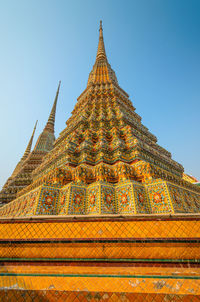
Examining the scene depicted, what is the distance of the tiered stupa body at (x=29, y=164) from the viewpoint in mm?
9867

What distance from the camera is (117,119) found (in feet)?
19.8

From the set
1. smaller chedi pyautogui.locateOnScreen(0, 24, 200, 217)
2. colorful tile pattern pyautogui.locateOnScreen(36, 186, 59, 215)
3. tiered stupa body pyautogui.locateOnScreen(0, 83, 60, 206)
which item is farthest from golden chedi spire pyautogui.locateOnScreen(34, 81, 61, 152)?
colorful tile pattern pyautogui.locateOnScreen(36, 186, 59, 215)

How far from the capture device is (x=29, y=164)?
13008 millimetres

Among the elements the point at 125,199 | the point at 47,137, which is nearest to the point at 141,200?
the point at 125,199

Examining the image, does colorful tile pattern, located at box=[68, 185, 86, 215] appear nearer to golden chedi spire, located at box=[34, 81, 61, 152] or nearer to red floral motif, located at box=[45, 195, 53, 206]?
red floral motif, located at box=[45, 195, 53, 206]

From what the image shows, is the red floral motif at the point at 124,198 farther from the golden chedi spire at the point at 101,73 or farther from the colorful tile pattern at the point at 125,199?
the golden chedi spire at the point at 101,73

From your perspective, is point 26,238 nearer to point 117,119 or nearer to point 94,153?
point 94,153

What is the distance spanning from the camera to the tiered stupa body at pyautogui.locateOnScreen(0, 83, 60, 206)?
9867mm

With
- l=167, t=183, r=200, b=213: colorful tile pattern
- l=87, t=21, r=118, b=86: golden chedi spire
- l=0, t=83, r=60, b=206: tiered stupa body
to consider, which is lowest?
l=167, t=183, r=200, b=213: colorful tile pattern

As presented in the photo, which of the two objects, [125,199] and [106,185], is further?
[106,185]

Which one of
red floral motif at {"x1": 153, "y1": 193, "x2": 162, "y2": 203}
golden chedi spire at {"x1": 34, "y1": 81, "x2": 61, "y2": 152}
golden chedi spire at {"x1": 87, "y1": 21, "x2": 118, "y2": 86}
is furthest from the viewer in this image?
golden chedi spire at {"x1": 34, "y1": 81, "x2": 61, "y2": 152}

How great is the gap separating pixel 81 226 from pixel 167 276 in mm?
1006

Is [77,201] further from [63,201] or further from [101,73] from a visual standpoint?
[101,73]

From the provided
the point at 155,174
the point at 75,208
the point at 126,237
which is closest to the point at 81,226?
the point at 126,237
